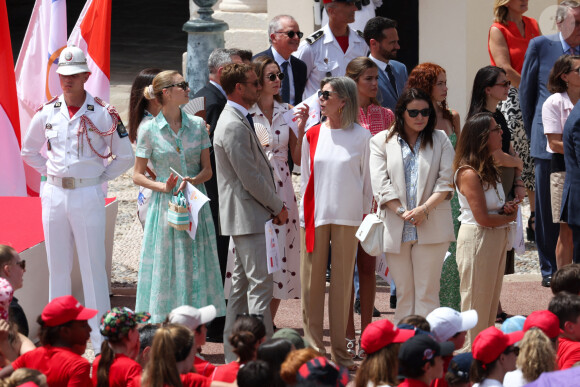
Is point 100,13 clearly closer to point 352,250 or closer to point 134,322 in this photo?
point 352,250

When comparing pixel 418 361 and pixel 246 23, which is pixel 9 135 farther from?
pixel 246 23

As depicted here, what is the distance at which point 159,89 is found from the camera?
24.7 feet

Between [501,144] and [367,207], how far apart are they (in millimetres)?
1037

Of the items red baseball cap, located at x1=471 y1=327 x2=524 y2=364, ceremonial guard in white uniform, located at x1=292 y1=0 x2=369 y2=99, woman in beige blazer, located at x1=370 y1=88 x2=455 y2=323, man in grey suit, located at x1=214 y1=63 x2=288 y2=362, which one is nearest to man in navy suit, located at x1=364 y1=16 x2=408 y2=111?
ceremonial guard in white uniform, located at x1=292 y1=0 x2=369 y2=99

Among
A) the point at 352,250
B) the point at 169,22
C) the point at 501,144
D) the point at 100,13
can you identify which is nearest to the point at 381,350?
the point at 352,250

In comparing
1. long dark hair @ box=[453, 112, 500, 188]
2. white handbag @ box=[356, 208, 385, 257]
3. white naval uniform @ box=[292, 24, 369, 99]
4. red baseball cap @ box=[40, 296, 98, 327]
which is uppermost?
white naval uniform @ box=[292, 24, 369, 99]

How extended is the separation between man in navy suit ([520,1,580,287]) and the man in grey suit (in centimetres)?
298

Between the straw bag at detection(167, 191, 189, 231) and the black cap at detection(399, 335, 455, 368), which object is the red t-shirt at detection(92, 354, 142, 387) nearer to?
the black cap at detection(399, 335, 455, 368)

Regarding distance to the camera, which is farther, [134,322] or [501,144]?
[501,144]

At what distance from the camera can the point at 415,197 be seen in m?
7.21

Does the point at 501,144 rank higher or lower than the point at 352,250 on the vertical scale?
higher

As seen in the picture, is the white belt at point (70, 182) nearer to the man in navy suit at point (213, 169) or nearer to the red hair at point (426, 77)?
the man in navy suit at point (213, 169)

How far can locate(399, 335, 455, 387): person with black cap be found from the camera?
516 centimetres

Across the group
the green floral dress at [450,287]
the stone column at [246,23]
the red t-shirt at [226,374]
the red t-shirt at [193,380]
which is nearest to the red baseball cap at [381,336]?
the red t-shirt at [226,374]
